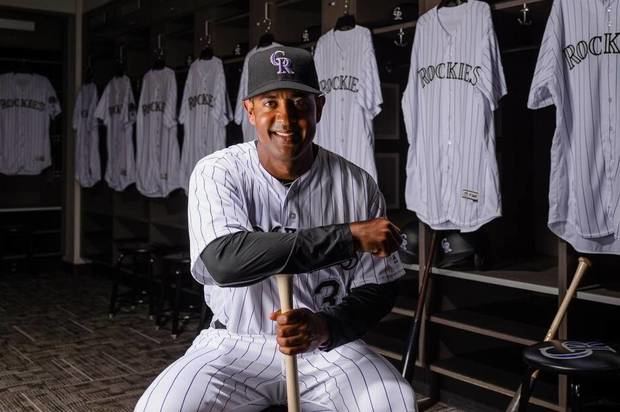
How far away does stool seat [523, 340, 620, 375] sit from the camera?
2.25 metres

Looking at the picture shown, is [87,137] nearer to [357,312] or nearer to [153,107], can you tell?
[153,107]

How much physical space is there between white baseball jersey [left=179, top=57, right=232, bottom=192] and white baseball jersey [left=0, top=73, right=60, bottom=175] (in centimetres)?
280

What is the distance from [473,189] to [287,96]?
5.59ft

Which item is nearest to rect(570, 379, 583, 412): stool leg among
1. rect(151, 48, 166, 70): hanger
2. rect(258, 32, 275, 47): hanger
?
rect(258, 32, 275, 47): hanger

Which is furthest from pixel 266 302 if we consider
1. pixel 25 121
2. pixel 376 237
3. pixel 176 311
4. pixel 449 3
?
pixel 25 121

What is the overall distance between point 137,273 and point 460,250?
10.9 feet

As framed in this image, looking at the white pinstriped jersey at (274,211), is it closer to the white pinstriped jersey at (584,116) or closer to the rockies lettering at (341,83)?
the white pinstriped jersey at (584,116)

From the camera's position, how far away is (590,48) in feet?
9.23

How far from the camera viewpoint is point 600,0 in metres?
2.77

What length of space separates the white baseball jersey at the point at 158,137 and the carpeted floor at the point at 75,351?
3.26 ft

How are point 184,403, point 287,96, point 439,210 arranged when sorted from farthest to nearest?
1. point 439,210
2. point 287,96
3. point 184,403

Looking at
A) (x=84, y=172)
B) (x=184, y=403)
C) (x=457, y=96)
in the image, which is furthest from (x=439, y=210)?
(x=84, y=172)

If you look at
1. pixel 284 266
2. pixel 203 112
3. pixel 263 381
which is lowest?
pixel 263 381

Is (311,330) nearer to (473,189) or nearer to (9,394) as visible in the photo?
(473,189)
